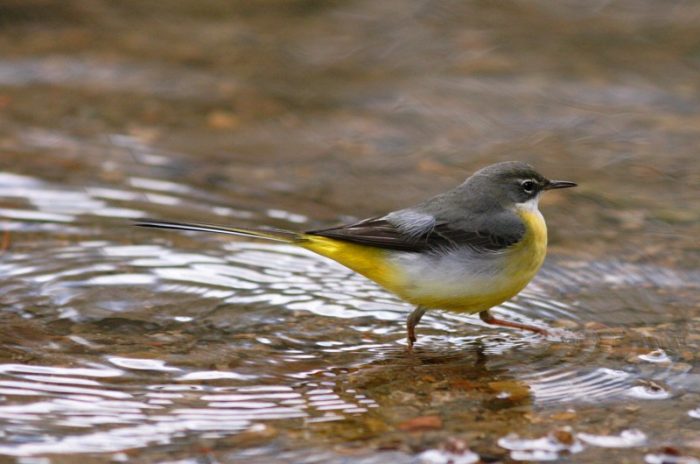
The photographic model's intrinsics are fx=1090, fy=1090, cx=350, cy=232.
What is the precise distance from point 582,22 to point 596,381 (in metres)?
7.43

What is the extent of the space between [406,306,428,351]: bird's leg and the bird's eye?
1.11 metres

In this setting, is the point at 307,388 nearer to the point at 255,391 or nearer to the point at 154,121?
the point at 255,391

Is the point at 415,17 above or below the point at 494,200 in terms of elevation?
above

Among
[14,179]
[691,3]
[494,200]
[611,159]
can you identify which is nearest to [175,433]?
[494,200]

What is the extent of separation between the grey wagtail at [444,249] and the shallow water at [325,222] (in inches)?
13.6

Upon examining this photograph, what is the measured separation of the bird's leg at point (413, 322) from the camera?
22.5 ft

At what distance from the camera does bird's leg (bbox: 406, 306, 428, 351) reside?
6.87 meters

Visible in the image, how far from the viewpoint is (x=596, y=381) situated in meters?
6.24

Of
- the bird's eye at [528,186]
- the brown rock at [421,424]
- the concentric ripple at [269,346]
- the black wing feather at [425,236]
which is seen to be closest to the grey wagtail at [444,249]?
the black wing feather at [425,236]

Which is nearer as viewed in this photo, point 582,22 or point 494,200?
point 494,200

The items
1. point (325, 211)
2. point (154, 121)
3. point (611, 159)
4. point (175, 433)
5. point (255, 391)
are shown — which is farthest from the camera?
point (154, 121)

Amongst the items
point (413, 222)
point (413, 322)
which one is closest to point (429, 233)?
point (413, 222)

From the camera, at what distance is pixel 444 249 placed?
22.6 ft

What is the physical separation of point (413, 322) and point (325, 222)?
88.5 inches
